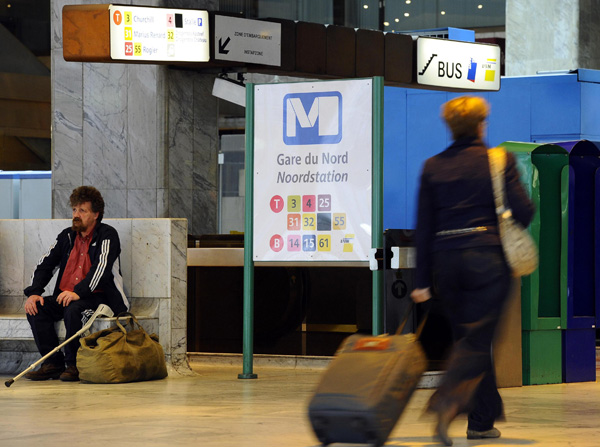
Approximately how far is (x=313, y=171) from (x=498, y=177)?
9.79 feet

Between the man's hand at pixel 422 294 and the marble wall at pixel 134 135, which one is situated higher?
the marble wall at pixel 134 135

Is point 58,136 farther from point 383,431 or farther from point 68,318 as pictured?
point 383,431

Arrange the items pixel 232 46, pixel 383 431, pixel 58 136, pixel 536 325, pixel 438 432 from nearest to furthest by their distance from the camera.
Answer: pixel 383 431, pixel 438 432, pixel 536 325, pixel 232 46, pixel 58 136

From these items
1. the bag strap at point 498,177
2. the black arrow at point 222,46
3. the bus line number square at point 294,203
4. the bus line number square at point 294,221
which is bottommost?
the bus line number square at point 294,221

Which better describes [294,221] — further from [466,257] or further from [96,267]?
[466,257]

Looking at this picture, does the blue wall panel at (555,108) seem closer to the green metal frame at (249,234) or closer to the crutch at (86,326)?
the green metal frame at (249,234)

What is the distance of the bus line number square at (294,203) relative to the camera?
773 centimetres

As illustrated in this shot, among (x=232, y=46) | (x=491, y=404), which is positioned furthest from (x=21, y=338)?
(x=232, y=46)

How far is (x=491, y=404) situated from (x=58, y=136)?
31.5 feet

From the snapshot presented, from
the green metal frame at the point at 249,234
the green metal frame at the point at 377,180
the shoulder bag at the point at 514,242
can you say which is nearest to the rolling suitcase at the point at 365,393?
the shoulder bag at the point at 514,242

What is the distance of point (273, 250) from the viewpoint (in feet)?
25.7

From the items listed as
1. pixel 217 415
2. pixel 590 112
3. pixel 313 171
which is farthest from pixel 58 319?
pixel 590 112

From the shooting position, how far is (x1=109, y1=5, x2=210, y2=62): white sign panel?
11961mm

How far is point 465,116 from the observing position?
4.89 m
